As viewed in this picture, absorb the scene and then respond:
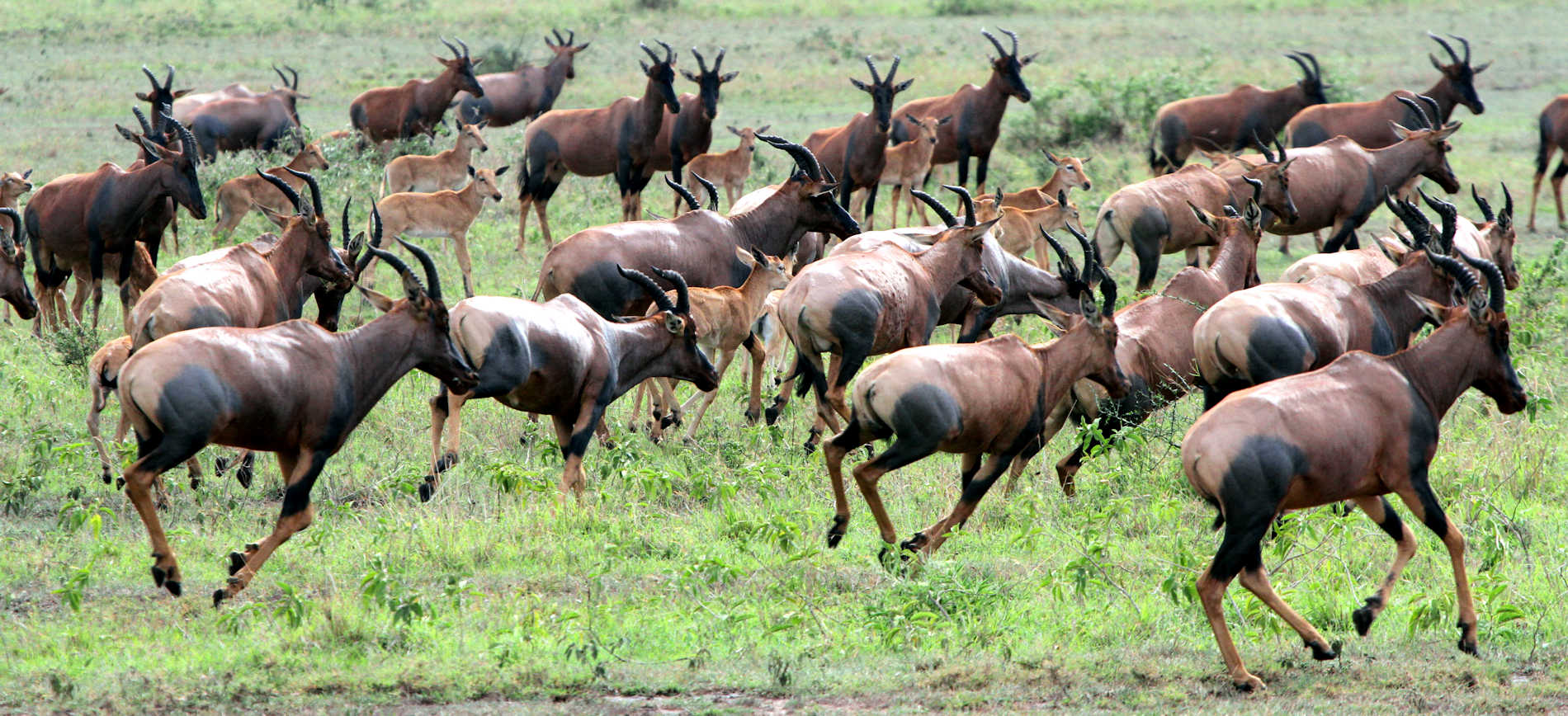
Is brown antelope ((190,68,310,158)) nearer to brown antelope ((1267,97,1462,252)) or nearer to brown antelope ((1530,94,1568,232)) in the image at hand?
brown antelope ((1267,97,1462,252))

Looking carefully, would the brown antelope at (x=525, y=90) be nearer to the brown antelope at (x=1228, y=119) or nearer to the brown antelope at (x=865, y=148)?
the brown antelope at (x=865, y=148)

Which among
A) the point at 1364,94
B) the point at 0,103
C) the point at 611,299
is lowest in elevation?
the point at 1364,94

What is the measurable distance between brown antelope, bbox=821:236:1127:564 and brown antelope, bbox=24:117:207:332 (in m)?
6.78

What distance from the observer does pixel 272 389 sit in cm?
740

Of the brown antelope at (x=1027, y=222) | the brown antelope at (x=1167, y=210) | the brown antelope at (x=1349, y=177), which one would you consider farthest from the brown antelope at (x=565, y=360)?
the brown antelope at (x=1349, y=177)

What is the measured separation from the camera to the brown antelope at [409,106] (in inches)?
859

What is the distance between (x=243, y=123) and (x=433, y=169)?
15.1 ft

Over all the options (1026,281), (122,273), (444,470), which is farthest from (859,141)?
(444,470)

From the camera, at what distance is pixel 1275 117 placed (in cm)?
2017

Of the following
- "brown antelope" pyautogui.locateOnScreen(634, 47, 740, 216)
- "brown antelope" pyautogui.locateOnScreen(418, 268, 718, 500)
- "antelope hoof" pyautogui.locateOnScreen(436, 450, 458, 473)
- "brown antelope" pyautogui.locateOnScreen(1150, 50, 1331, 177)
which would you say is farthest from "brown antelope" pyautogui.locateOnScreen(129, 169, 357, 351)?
"brown antelope" pyautogui.locateOnScreen(1150, 50, 1331, 177)

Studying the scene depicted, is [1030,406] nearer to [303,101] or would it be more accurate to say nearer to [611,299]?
[611,299]

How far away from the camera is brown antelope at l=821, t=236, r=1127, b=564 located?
7.85 meters

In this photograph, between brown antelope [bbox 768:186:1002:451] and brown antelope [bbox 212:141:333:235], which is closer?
brown antelope [bbox 768:186:1002:451]

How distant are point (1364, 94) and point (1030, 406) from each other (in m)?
22.0
